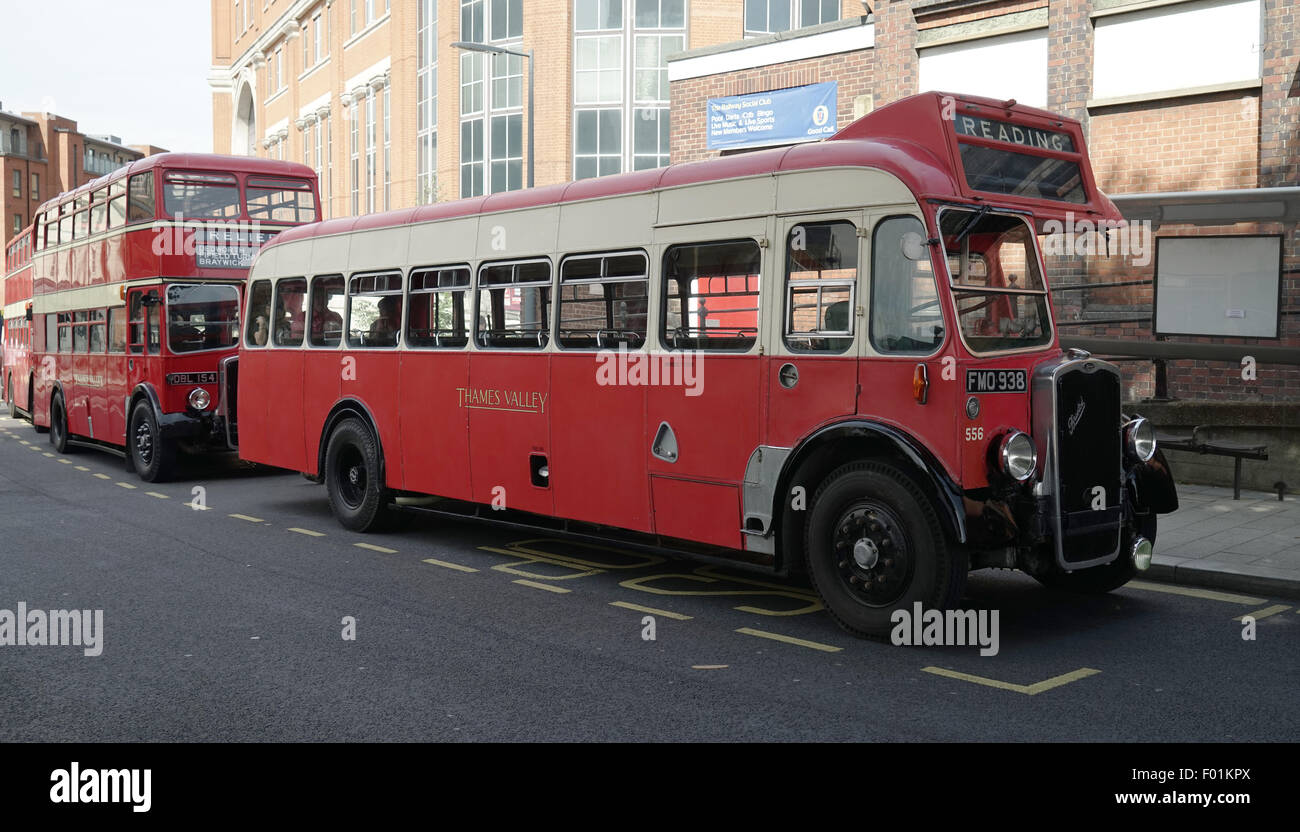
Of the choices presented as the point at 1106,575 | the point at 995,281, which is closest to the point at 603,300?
the point at 995,281

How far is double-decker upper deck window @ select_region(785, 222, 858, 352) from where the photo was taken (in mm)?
6691

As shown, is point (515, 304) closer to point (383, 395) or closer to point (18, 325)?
point (383, 395)

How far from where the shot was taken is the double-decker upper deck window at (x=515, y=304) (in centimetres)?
884

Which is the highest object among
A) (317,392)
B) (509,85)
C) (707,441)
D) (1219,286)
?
(509,85)

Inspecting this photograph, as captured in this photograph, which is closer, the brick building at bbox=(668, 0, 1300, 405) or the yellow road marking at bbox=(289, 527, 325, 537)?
the yellow road marking at bbox=(289, 527, 325, 537)

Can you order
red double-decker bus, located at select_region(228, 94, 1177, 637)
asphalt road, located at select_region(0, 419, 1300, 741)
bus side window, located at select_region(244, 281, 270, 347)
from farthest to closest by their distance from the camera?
bus side window, located at select_region(244, 281, 270, 347) < red double-decker bus, located at select_region(228, 94, 1177, 637) < asphalt road, located at select_region(0, 419, 1300, 741)

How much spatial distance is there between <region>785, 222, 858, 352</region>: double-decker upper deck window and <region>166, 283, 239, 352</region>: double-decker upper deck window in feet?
33.4

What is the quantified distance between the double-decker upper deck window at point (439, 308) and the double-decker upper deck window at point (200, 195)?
20.7 feet

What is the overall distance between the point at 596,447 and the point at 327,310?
167 inches

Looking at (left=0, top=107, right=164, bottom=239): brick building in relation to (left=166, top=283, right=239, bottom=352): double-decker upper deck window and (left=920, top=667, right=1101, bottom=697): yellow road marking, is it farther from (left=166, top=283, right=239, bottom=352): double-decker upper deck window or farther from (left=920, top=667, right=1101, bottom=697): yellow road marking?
(left=920, top=667, right=1101, bottom=697): yellow road marking

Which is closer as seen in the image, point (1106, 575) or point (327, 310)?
point (1106, 575)

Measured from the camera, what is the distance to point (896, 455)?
6465 mm

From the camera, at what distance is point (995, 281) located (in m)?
6.75

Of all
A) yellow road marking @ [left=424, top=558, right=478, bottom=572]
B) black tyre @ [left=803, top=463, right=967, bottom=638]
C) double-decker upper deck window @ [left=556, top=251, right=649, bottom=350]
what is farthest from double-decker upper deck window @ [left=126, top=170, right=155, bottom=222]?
black tyre @ [left=803, top=463, right=967, bottom=638]
